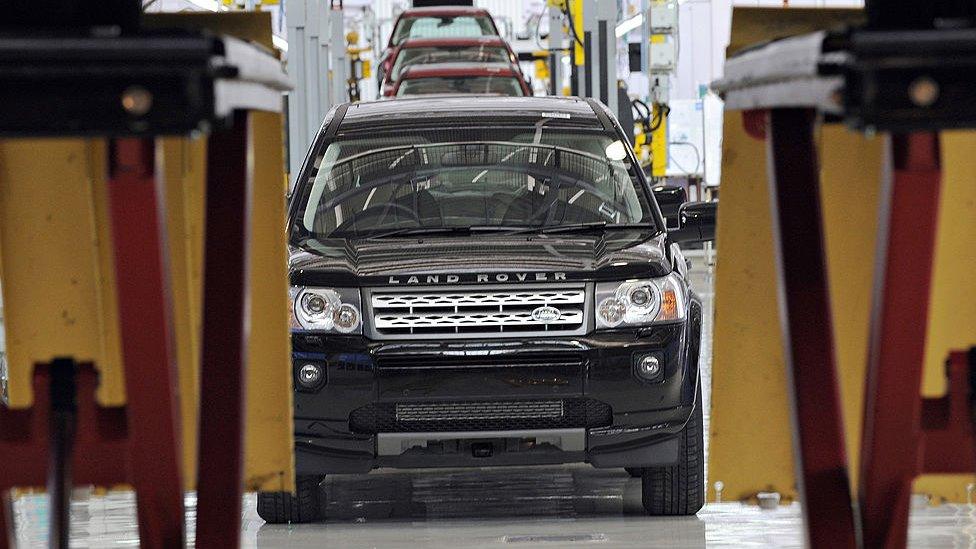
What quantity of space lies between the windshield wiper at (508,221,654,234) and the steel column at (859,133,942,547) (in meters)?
3.78

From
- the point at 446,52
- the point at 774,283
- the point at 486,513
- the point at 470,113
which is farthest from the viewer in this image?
the point at 446,52

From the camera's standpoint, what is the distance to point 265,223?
3.18 meters

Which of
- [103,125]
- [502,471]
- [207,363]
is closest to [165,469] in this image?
[207,363]

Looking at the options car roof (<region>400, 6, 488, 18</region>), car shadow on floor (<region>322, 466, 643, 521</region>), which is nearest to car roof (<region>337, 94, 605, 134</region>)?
car shadow on floor (<region>322, 466, 643, 521</region>)

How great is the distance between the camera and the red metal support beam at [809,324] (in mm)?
2621

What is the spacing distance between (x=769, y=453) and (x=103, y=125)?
1.84 metres

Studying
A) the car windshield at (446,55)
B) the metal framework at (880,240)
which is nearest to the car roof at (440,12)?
the car windshield at (446,55)

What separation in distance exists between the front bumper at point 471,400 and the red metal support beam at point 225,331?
9.70 ft

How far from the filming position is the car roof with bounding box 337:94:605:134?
7.03 metres

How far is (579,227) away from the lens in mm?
6406

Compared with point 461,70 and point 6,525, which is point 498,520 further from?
point 461,70

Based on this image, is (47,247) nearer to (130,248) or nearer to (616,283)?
(130,248)

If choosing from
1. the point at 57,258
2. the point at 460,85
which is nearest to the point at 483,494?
the point at 57,258

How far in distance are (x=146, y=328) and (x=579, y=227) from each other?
13.6 ft
